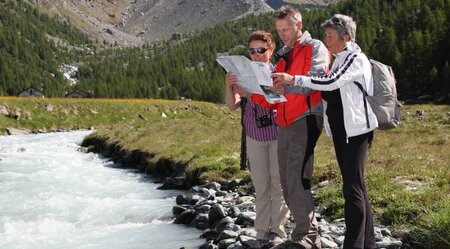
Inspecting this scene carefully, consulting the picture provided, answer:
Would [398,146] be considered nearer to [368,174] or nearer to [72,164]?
[368,174]

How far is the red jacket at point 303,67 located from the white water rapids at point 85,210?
374 cm

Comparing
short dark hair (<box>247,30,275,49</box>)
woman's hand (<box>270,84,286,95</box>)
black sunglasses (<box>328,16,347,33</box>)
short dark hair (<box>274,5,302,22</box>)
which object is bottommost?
woman's hand (<box>270,84,286,95</box>)

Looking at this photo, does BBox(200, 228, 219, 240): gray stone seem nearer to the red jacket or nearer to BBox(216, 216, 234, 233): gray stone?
BBox(216, 216, 234, 233): gray stone

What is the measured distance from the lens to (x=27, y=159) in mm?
24578

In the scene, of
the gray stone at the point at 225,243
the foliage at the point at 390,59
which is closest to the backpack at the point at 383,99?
the gray stone at the point at 225,243

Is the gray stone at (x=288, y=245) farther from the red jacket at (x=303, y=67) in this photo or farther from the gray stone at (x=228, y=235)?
the gray stone at (x=228, y=235)

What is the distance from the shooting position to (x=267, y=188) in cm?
659

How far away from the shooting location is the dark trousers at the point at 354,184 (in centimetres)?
500

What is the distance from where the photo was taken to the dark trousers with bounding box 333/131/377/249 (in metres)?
5.00

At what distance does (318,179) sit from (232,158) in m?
4.76

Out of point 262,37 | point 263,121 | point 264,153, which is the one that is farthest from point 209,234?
point 262,37

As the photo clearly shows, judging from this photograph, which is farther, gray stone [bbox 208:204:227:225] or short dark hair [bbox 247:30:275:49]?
gray stone [bbox 208:204:227:225]

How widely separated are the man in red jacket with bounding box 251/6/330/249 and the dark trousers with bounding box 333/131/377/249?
55cm

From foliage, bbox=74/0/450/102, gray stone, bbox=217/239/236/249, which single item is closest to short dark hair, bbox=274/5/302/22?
gray stone, bbox=217/239/236/249
